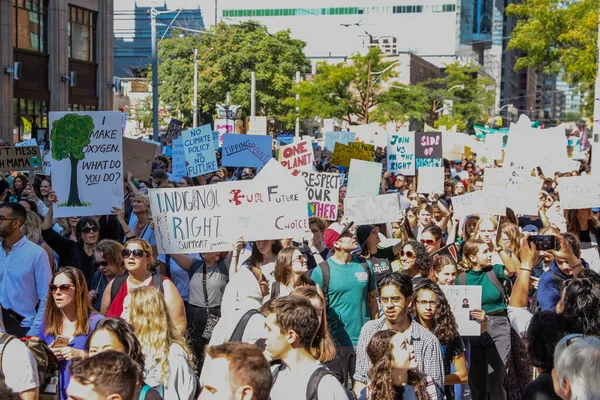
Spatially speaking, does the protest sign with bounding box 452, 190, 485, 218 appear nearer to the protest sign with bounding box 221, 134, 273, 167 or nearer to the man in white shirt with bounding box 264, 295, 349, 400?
the protest sign with bounding box 221, 134, 273, 167

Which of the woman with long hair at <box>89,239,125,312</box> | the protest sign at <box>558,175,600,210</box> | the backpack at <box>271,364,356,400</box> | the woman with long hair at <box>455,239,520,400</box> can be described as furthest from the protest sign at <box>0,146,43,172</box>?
the backpack at <box>271,364,356,400</box>

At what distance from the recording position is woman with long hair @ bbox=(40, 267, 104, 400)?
5.78m

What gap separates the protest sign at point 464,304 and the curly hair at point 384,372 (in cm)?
179

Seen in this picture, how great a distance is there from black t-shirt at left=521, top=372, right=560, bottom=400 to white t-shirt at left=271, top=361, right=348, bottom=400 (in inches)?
33.6

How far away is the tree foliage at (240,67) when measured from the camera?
64.4 metres

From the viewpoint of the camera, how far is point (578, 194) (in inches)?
410

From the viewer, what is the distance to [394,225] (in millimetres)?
11680

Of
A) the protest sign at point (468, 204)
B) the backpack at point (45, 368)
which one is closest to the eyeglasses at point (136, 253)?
the backpack at point (45, 368)

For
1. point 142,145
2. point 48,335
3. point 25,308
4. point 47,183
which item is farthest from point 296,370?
point 142,145

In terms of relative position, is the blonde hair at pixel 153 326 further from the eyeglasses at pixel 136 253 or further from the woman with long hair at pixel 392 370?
the eyeglasses at pixel 136 253

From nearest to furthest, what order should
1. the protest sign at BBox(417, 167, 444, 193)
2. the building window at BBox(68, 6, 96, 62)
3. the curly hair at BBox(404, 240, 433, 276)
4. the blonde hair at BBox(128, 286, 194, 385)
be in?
the blonde hair at BBox(128, 286, 194, 385) → the curly hair at BBox(404, 240, 433, 276) → the protest sign at BBox(417, 167, 444, 193) → the building window at BBox(68, 6, 96, 62)

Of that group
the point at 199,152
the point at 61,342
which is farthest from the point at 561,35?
the point at 61,342

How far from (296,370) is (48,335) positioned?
6.40ft

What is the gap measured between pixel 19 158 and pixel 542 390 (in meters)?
10.8
